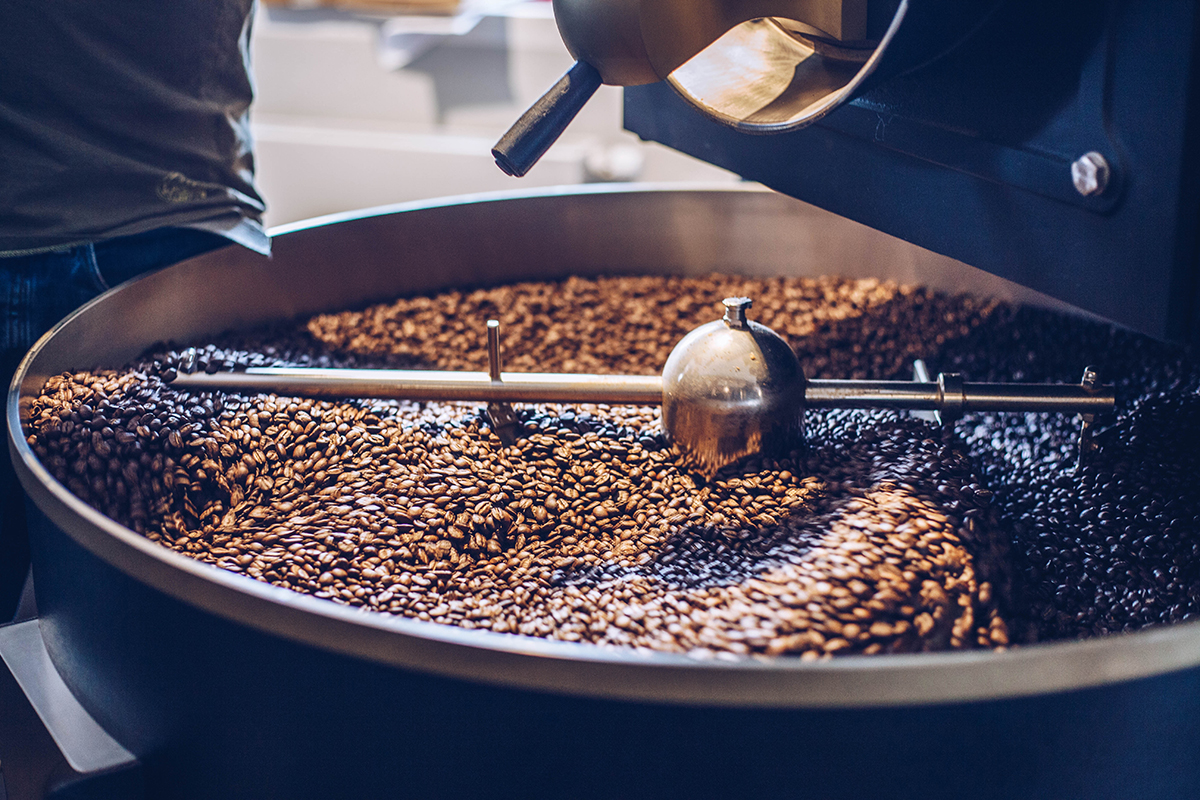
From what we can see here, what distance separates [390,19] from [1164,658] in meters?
3.62

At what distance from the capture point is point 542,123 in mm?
785

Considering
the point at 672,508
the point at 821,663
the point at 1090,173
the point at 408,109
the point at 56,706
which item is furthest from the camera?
the point at 408,109

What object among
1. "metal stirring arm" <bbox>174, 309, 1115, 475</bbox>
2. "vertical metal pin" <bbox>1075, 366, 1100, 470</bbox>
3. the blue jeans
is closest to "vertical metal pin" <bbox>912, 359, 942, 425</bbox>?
"metal stirring arm" <bbox>174, 309, 1115, 475</bbox>

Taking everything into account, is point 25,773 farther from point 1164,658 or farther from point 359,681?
point 1164,658

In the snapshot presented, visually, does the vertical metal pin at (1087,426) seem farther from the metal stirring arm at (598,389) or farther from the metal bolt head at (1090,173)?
the metal bolt head at (1090,173)

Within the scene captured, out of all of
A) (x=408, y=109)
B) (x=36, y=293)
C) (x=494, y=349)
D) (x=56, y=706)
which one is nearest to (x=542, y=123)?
(x=494, y=349)

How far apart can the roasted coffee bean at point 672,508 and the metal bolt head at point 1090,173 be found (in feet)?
1.02

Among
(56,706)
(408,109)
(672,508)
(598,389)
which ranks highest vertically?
(408,109)

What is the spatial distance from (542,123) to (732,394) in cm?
34

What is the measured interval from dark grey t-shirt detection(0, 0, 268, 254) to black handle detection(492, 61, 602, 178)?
0.64 metres

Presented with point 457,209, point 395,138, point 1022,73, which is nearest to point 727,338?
point 1022,73

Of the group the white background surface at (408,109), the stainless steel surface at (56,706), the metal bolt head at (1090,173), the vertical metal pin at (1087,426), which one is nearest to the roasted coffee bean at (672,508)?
the vertical metal pin at (1087,426)

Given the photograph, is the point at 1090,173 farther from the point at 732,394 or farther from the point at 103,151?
the point at 103,151

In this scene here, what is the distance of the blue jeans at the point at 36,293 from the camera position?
1069 millimetres
